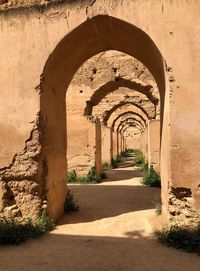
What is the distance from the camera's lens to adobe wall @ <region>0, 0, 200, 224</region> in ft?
17.3

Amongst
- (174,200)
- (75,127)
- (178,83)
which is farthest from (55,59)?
(75,127)

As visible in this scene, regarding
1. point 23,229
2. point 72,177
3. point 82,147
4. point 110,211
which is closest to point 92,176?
point 72,177

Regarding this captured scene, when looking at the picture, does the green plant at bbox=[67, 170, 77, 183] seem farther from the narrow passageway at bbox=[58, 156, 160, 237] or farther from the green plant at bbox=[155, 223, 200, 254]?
the green plant at bbox=[155, 223, 200, 254]

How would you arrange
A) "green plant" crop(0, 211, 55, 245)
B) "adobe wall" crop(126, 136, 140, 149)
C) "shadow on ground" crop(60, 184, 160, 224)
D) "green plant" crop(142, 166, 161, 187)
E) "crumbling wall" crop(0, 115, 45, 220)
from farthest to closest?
"adobe wall" crop(126, 136, 140, 149), "green plant" crop(142, 166, 161, 187), "shadow on ground" crop(60, 184, 160, 224), "crumbling wall" crop(0, 115, 45, 220), "green plant" crop(0, 211, 55, 245)

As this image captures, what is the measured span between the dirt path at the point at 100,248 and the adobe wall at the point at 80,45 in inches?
28.2

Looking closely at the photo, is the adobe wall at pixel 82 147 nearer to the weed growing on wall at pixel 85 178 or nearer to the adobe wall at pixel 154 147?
the weed growing on wall at pixel 85 178

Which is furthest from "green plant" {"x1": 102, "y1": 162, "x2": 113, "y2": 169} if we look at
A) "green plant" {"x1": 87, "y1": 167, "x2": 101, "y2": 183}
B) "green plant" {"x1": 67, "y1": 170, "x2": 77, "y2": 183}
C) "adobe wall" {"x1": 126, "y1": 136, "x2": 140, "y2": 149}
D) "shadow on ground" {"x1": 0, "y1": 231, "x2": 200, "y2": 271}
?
"adobe wall" {"x1": 126, "y1": 136, "x2": 140, "y2": 149}

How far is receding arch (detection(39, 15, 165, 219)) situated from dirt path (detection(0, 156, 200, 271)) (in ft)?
2.40

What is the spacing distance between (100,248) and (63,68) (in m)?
3.50

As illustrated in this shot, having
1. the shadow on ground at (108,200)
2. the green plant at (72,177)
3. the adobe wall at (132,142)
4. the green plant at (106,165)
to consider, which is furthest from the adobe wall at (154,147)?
the adobe wall at (132,142)

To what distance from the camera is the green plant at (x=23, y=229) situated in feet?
16.7

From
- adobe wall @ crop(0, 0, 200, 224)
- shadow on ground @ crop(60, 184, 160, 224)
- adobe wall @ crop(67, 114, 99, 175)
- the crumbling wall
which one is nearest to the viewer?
adobe wall @ crop(0, 0, 200, 224)

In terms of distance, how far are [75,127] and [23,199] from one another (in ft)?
24.5

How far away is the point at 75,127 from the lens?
13.1 metres
